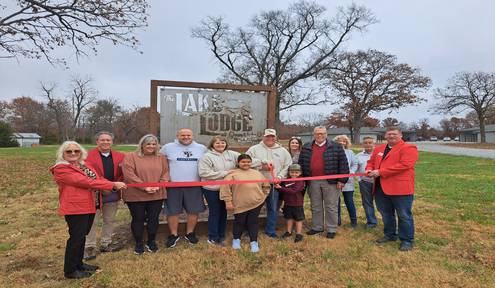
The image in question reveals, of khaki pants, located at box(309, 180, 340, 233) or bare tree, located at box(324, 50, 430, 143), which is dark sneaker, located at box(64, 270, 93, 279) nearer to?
khaki pants, located at box(309, 180, 340, 233)

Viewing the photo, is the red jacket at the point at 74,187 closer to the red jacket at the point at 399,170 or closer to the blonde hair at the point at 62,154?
the blonde hair at the point at 62,154

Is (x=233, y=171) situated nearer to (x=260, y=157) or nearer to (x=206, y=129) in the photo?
(x=260, y=157)

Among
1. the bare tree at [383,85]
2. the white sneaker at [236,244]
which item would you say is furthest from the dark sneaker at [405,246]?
the bare tree at [383,85]

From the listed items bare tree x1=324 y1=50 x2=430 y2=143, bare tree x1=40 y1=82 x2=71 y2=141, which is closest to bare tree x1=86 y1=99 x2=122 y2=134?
bare tree x1=40 y1=82 x2=71 y2=141

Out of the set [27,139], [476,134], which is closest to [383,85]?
[476,134]

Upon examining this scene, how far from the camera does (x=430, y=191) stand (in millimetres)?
10031

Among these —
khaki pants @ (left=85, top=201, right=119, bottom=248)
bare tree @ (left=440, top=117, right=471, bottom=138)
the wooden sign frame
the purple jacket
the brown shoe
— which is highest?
bare tree @ (left=440, top=117, right=471, bottom=138)

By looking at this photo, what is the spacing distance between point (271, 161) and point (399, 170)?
6.06 feet

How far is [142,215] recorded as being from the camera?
15.7 ft

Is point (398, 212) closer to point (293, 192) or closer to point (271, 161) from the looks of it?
point (293, 192)

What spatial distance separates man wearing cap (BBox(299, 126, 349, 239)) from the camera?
17.7 ft

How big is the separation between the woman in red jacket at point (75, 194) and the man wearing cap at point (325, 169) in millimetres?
2879

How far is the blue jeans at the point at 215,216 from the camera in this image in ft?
16.9

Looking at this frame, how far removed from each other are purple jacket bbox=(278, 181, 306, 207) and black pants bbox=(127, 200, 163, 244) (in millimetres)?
1920
